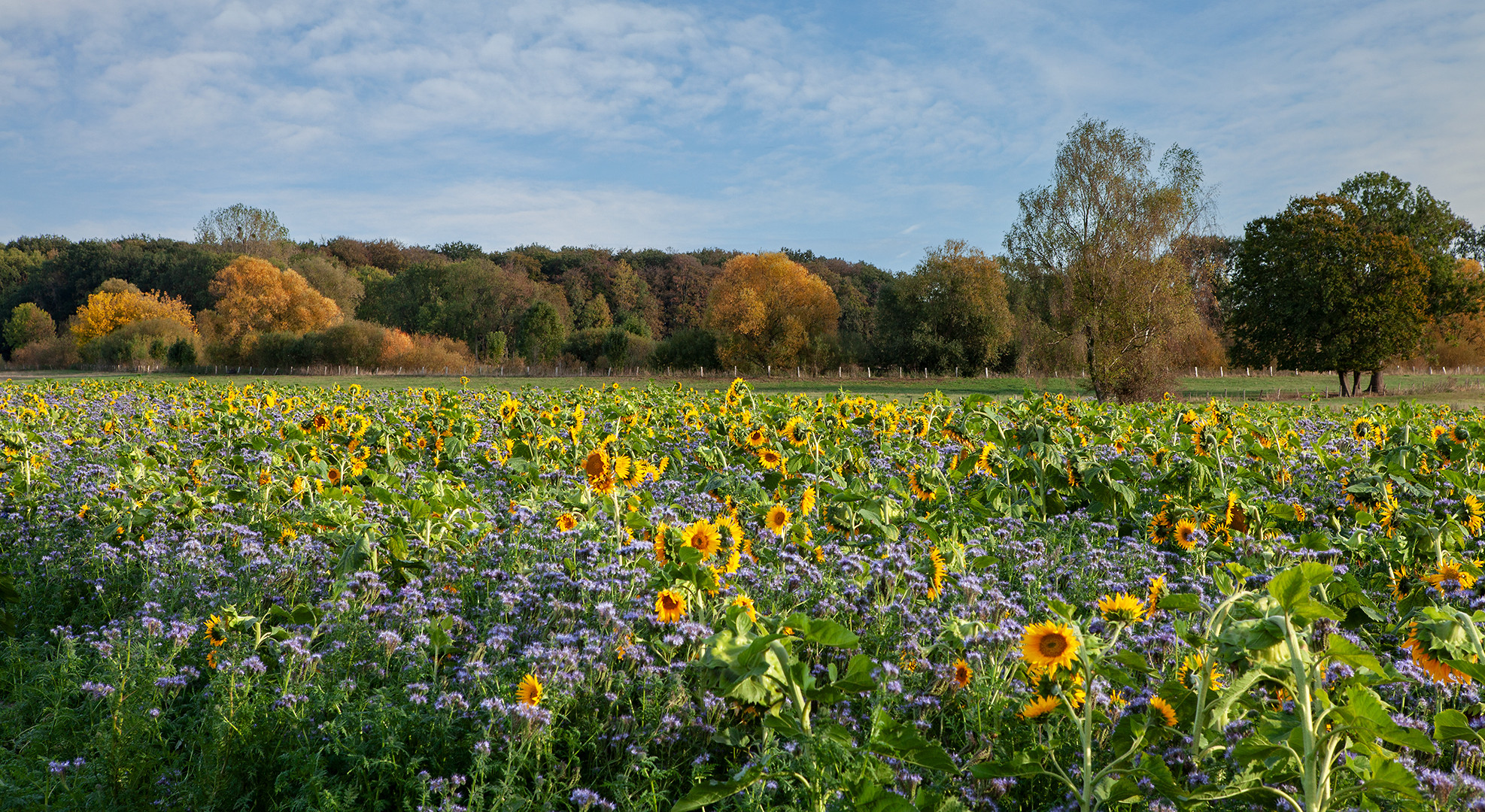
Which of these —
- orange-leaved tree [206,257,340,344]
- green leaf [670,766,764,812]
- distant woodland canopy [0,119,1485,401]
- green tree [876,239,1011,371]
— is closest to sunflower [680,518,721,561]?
green leaf [670,766,764,812]

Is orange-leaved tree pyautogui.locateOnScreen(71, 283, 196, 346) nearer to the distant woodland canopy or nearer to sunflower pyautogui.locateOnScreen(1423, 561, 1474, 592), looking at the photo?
the distant woodland canopy

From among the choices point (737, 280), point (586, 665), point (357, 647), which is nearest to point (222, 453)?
point (357, 647)

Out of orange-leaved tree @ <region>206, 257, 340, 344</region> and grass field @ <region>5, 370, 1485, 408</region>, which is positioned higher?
Result: orange-leaved tree @ <region>206, 257, 340, 344</region>

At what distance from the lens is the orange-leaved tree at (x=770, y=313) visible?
49.9m

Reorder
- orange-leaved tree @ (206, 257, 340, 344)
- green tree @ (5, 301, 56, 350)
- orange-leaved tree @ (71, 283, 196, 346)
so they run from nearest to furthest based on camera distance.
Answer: orange-leaved tree @ (206, 257, 340, 344), orange-leaved tree @ (71, 283, 196, 346), green tree @ (5, 301, 56, 350)

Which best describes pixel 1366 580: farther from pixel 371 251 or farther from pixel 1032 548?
pixel 371 251

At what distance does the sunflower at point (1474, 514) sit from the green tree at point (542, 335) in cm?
5161

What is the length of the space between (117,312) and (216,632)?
8010cm

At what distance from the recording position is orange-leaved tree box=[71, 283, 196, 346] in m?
64.9

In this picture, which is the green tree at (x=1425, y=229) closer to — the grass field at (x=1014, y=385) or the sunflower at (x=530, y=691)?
the grass field at (x=1014, y=385)

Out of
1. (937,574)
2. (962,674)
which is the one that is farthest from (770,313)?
(962,674)

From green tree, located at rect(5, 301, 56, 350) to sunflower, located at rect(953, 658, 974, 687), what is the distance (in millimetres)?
89648

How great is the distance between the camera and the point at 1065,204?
91.6ft

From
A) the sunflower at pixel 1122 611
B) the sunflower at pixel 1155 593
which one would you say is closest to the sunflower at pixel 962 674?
the sunflower at pixel 1122 611
